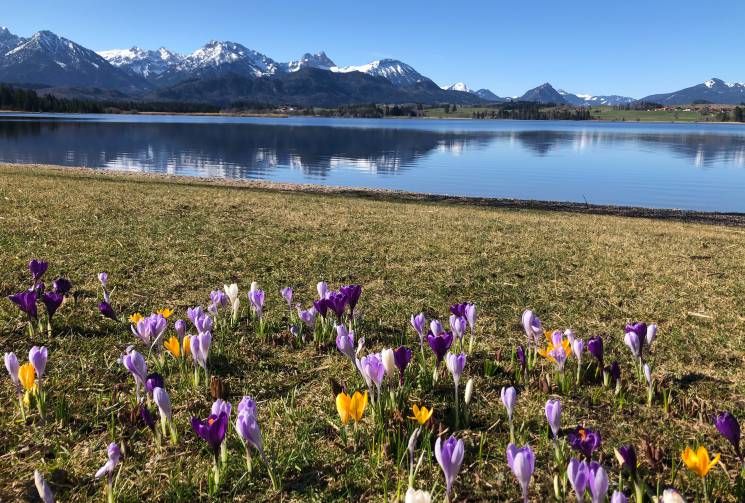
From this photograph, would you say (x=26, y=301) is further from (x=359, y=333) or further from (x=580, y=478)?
(x=580, y=478)

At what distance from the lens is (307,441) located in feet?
9.63

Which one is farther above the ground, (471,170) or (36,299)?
(471,170)

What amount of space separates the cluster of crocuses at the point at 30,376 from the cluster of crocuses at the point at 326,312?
1718 millimetres

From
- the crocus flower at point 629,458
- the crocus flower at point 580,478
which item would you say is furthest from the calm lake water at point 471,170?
the crocus flower at point 580,478

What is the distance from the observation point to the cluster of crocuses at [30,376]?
2.89 meters

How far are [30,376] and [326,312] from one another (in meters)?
1.96

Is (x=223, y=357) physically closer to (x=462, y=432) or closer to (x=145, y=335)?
(x=145, y=335)

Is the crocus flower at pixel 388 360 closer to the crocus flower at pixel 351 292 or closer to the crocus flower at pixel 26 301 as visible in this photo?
the crocus flower at pixel 351 292

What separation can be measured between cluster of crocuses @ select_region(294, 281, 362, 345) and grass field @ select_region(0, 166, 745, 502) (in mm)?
148

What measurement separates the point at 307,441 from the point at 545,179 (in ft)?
139

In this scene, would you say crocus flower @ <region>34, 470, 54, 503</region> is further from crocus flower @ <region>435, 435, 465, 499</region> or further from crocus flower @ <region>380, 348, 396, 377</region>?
crocus flower @ <region>380, 348, 396, 377</region>

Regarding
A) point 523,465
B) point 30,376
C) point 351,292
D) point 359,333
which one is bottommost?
point 359,333

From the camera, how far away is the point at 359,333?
15.2ft

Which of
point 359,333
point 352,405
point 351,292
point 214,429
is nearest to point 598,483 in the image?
point 352,405
